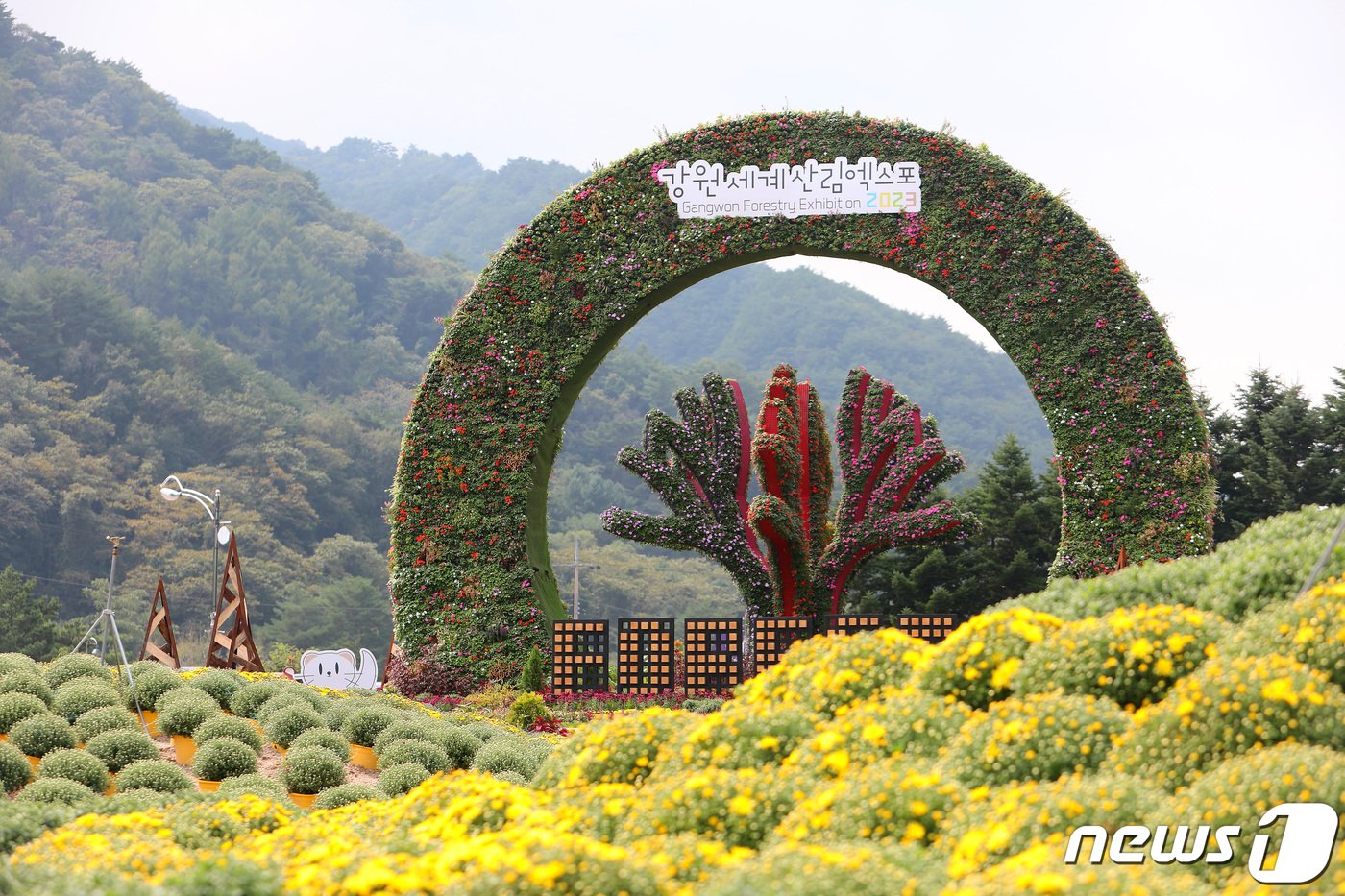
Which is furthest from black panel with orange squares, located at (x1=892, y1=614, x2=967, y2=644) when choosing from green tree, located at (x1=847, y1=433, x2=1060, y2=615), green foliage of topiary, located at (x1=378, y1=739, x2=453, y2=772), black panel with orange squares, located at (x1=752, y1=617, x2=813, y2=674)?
green tree, located at (x1=847, y1=433, x2=1060, y2=615)

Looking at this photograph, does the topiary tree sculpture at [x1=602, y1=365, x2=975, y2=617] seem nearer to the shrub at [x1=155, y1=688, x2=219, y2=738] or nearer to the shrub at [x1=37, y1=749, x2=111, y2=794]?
the shrub at [x1=155, y1=688, x2=219, y2=738]

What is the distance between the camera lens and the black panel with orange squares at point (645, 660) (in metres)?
13.5

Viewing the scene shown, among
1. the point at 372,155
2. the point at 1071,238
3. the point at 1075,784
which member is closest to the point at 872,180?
the point at 1071,238

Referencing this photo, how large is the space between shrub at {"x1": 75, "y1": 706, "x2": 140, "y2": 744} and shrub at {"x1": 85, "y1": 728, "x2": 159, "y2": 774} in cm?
22

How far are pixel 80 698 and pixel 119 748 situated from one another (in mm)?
1076

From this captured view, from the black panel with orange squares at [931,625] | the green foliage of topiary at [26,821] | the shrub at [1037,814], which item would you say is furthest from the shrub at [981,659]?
the black panel with orange squares at [931,625]

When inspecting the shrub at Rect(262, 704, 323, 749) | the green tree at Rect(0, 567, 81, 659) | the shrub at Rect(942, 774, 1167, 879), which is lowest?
the green tree at Rect(0, 567, 81, 659)

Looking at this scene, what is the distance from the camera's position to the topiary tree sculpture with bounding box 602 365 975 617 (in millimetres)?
14789

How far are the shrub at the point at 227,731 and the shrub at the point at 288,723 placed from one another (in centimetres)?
28

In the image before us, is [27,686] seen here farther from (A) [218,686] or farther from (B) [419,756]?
(B) [419,756]

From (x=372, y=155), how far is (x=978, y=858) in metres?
94.8

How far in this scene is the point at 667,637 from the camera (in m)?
13.6

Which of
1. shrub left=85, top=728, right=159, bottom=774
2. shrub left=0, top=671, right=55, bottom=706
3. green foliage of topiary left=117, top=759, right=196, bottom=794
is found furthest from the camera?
shrub left=0, top=671, right=55, bottom=706

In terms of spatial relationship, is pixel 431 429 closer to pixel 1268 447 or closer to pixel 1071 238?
pixel 1071 238
